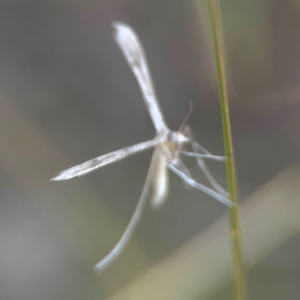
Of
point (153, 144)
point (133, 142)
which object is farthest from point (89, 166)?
point (133, 142)

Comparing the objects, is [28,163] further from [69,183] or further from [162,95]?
[162,95]

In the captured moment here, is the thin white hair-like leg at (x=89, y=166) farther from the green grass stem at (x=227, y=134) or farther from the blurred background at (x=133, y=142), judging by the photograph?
the blurred background at (x=133, y=142)

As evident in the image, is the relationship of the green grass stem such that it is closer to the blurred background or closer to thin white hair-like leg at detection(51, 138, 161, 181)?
thin white hair-like leg at detection(51, 138, 161, 181)

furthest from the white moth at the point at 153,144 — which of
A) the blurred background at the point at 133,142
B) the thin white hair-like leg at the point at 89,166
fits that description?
the blurred background at the point at 133,142

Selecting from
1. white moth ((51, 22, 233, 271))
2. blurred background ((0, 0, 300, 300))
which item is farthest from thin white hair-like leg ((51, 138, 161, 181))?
blurred background ((0, 0, 300, 300))

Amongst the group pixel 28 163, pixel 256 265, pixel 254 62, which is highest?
pixel 28 163

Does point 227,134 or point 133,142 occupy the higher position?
point 133,142

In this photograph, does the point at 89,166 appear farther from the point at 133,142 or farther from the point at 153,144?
the point at 133,142

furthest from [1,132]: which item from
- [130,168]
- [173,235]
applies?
[173,235]
